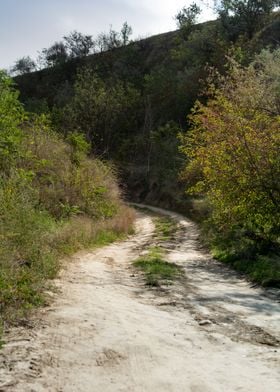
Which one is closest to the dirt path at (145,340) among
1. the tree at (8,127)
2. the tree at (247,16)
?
the tree at (8,127)

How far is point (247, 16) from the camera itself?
56531 mm

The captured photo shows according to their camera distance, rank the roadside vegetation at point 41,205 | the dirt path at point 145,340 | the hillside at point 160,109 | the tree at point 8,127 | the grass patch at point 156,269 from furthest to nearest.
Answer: the hillside at point 160,109
the tree at point 8,127
the grass patch at point 156,269
the roadside vegetation at point 41,205
the dirt path at point 145,340

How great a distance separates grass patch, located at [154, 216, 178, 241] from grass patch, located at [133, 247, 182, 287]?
6709 millimetres

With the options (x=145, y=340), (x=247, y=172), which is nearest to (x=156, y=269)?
(x=247, y=172)

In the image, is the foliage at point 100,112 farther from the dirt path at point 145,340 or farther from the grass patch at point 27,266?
the dirt path at point 145,340

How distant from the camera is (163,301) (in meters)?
10.6

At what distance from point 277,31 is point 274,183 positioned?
46.9 metres

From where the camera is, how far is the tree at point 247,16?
2207 inches

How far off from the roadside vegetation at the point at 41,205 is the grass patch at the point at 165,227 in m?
1.76

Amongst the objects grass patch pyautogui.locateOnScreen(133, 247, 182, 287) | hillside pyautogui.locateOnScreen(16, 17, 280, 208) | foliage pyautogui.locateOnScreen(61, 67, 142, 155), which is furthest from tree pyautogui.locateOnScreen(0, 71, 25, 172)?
foliage pyautogui.locateOnScreen(61, 67, 142, 155)

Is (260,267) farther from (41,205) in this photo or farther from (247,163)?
(41,205)

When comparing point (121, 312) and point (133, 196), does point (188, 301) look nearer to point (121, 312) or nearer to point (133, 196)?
point (121, 312)

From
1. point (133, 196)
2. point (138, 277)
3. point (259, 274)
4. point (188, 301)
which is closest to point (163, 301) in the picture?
point (188, 301)

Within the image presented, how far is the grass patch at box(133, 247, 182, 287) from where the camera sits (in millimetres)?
12693
